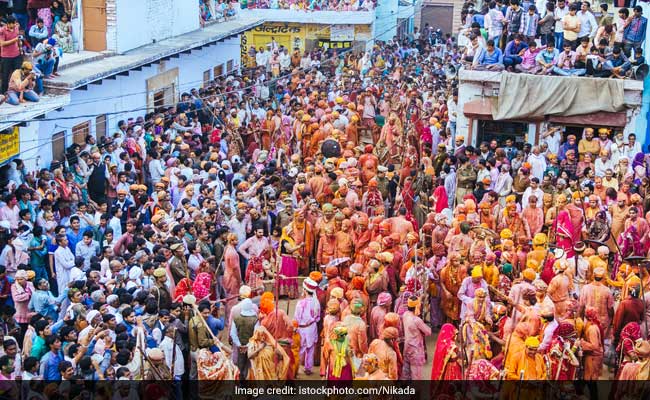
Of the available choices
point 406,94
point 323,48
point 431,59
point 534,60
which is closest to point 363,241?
point 534,60

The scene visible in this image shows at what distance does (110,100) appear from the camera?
Answer: 65.8 feet

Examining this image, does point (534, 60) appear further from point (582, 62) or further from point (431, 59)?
point (431, 59)

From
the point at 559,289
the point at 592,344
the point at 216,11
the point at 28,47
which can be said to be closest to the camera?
the point at 592,344

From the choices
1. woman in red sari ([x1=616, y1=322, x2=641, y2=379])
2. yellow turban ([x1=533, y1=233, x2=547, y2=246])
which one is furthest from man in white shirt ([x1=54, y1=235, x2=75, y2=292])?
woman in red sari ([x1=616, y1=322, x2=641, y2=379])

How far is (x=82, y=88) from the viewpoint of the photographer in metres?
18.4

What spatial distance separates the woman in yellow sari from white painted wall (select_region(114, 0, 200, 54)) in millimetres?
10952

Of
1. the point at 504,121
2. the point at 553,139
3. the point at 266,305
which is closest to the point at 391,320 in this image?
the point at 266,305

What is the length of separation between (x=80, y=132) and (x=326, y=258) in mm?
6606

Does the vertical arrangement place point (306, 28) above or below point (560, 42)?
below

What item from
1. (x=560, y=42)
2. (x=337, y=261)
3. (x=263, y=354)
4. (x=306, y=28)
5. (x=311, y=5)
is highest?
(x=560, y=42)

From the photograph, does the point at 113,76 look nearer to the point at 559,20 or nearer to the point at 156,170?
the point at 156,170

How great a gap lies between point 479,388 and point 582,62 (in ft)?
32.5

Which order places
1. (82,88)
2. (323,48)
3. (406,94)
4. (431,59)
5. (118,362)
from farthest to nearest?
(323,48), (431,59), (406,94), (82,88), (118,362)

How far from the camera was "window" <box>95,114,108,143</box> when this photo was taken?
19469mm
